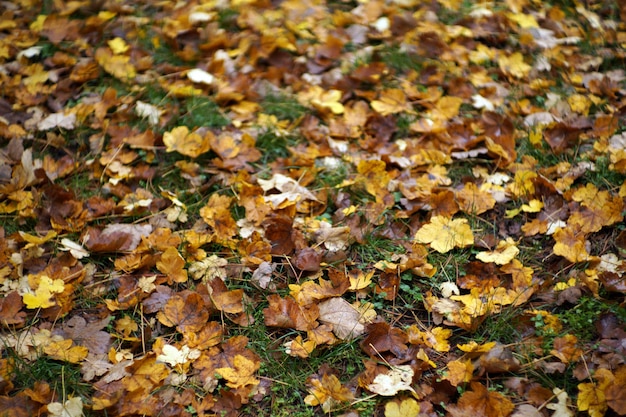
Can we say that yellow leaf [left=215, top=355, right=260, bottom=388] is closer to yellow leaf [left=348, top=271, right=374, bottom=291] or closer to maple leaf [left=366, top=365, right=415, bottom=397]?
maple leaf [left=366, top=365, right=415, bottom=397]

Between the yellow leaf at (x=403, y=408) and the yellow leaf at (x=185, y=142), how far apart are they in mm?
1578

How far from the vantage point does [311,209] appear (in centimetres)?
264

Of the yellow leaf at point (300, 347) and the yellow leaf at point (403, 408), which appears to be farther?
the yellow leaf at point (300, 347)

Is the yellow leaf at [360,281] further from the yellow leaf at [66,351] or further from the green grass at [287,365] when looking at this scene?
the yellow leaf at [66,351]

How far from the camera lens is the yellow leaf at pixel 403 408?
185 centimetres

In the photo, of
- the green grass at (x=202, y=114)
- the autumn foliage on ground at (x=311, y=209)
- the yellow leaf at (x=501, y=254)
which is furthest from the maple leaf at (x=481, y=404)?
the green grass at (x=202, y=114)

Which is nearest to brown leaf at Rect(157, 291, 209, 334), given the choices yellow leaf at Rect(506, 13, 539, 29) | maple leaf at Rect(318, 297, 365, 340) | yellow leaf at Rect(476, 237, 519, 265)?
maple leaf at Rect(318, 297, 365, 340)

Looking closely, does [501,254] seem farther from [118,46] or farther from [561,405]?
[118,46]

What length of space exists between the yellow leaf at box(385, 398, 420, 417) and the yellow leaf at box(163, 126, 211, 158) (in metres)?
1.58

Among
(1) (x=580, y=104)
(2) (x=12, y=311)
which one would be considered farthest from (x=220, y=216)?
(1) (x=580, y=104)

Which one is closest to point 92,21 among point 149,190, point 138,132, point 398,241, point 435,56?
point 138,132

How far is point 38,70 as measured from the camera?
3320 millimetres

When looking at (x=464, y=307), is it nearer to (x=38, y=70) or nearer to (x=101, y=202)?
(x=101, y=202)

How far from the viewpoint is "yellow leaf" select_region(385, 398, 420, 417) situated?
1849mm
